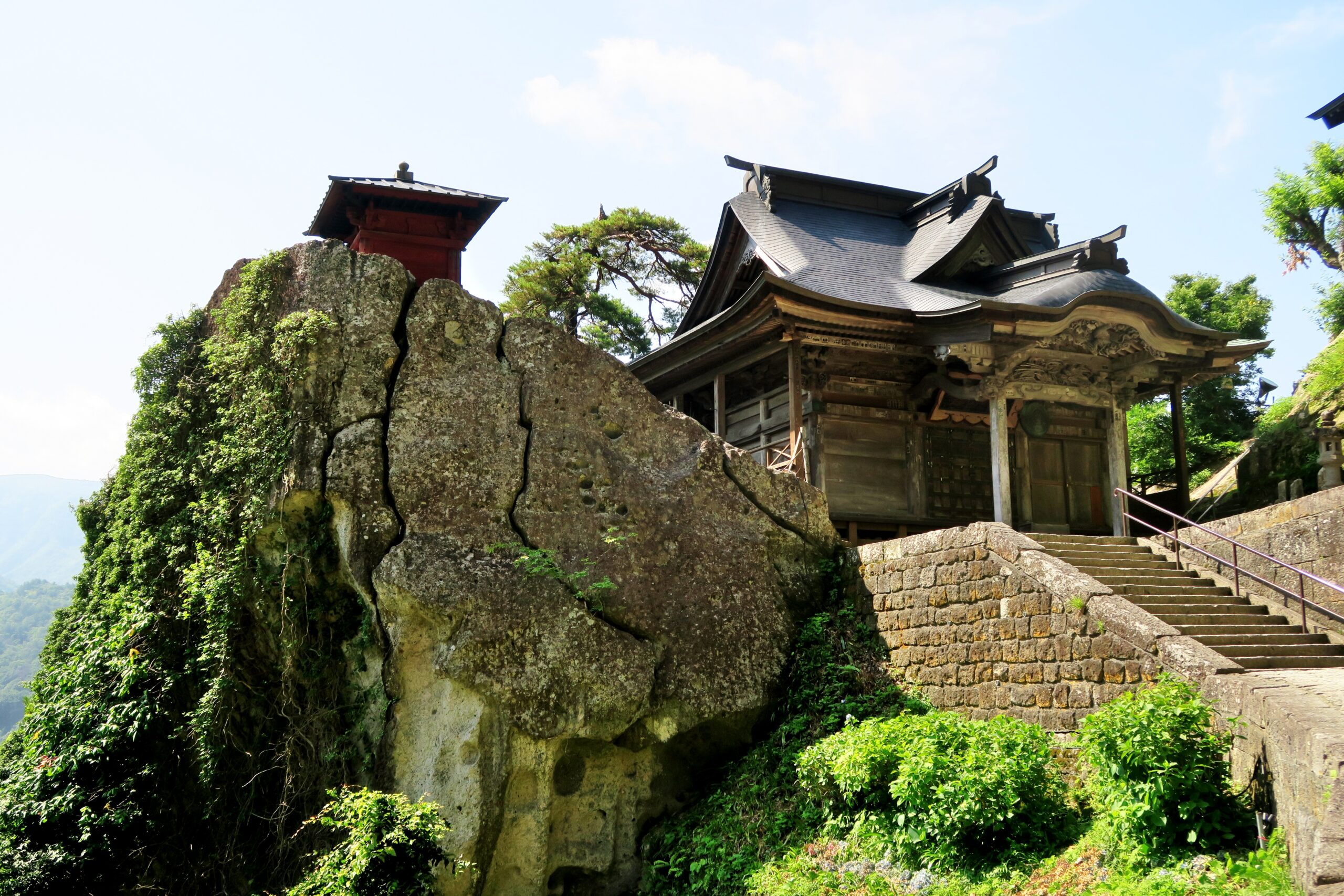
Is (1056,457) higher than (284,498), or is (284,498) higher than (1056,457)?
(1056,457)

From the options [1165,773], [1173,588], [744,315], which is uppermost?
[744,315]

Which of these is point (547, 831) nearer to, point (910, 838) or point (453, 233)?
point (910, 838)

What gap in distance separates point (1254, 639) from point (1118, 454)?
5.41 m

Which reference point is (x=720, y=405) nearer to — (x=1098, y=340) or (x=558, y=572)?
(x=1098, y=340)

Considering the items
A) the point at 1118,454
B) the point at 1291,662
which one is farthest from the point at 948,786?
the point at 1118,454

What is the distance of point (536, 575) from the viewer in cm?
1023

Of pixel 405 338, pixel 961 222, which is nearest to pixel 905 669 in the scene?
pixel 405 338

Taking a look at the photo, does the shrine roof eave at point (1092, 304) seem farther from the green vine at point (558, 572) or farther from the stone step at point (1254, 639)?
the green vine at point (558, 572)

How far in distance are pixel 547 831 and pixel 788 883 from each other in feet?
8.37

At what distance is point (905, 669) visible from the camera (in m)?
10.6

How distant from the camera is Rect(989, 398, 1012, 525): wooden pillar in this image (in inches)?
534

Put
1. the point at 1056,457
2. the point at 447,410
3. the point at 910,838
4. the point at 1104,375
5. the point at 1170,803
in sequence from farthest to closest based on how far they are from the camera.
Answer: the point at 1056,457 < the point at 1104,375 < the point at 447,410 < the point at 910,838 < the point at 1170,803

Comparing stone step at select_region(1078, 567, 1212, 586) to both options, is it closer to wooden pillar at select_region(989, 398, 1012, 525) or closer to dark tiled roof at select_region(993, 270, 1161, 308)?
wooden pillar at select_region(989, 398, 1012, 525)

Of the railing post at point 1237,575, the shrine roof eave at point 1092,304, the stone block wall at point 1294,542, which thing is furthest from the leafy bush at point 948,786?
the shrine roof eave at point 1092,304
